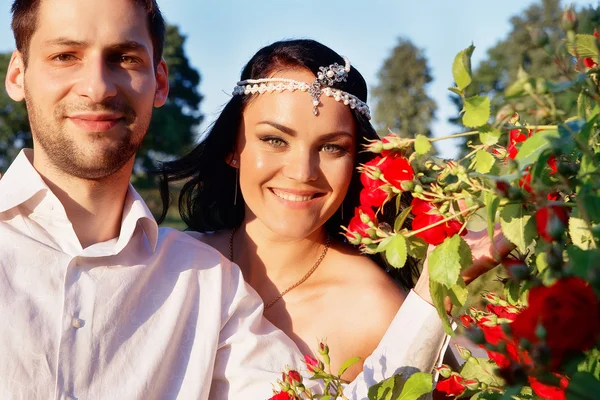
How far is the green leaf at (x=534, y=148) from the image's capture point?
1.17 m

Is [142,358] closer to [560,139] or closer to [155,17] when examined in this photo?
[155,17]

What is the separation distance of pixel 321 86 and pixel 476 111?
200cm

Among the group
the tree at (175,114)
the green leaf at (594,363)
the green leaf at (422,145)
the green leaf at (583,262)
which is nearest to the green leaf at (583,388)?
the green leaf at (583,262)

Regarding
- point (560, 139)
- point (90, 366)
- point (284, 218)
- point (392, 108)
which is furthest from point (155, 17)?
point (392, 108)

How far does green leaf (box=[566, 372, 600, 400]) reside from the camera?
86 cm

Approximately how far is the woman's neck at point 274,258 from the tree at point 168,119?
28182mm

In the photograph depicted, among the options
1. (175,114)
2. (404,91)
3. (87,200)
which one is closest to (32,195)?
(87,200)

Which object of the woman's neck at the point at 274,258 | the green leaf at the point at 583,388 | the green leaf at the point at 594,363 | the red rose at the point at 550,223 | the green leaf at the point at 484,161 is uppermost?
the green leaf at the point at 484,161

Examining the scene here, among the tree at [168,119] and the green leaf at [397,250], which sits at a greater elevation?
the tree at [168,119]

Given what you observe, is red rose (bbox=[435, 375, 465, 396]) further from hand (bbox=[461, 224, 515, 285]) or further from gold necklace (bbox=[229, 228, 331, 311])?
gold necklace (bbox=[229, 228, 331, 311])

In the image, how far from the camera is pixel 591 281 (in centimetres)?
85

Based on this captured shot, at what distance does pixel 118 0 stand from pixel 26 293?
3.82ft

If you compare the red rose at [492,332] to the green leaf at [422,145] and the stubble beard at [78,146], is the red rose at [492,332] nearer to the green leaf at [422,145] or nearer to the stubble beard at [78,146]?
the green leaf at [422,145]

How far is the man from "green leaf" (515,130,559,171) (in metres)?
1.36
